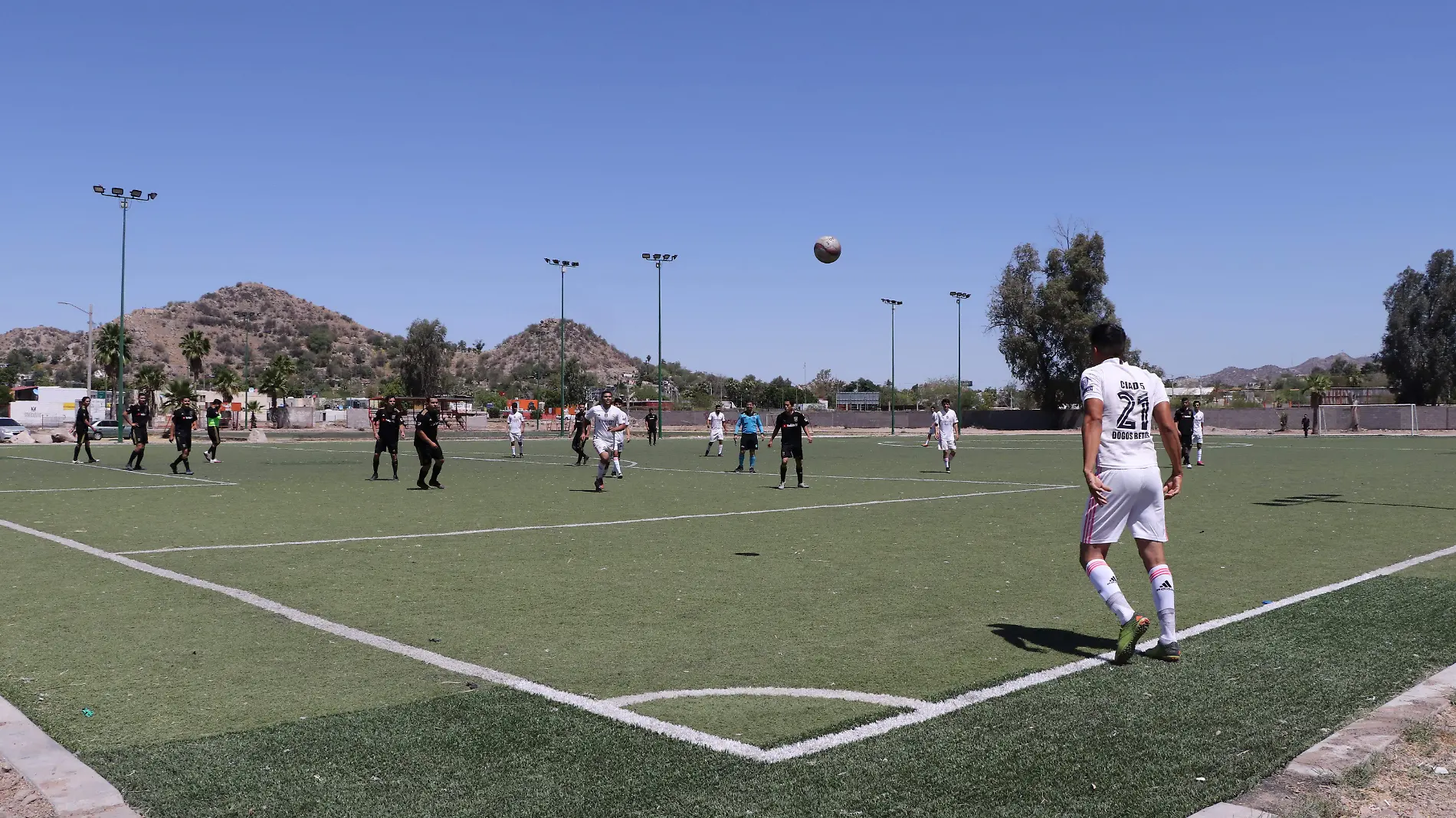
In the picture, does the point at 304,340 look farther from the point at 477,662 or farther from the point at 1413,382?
the point at 477,662

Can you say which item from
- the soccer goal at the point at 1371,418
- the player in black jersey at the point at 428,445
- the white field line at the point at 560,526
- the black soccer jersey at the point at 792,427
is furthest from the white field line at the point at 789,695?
the soccer goal at the point at 1371,418

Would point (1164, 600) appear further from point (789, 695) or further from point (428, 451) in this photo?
point (428, 451)

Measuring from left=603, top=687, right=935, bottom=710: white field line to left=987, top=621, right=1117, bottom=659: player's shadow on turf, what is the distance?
1.52 m

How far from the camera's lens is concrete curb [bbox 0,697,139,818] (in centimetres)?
392

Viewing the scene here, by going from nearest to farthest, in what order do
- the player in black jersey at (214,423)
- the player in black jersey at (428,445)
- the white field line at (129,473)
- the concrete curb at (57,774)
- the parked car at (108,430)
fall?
the concrete curb at (57,774), the player in black jersey at (428,445), the white field line at (129,473), the player in black jersey at (214,423), the parked car at (108,430)

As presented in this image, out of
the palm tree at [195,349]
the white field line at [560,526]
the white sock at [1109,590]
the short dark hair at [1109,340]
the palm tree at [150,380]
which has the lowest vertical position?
the white field line at [560,526]

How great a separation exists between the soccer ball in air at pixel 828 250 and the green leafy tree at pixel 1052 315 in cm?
6311

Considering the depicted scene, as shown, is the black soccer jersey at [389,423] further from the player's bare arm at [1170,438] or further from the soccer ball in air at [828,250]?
the player's bare arm at [1170,438]

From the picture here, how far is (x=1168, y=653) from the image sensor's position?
624cm

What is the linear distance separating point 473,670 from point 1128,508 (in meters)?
3.97

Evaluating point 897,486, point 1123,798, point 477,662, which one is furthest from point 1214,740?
point 897,486

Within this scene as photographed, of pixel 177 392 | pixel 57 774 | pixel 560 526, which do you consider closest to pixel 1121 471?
pixel 57 774

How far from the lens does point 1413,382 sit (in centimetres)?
10344

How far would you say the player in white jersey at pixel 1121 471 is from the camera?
6.40 meters
